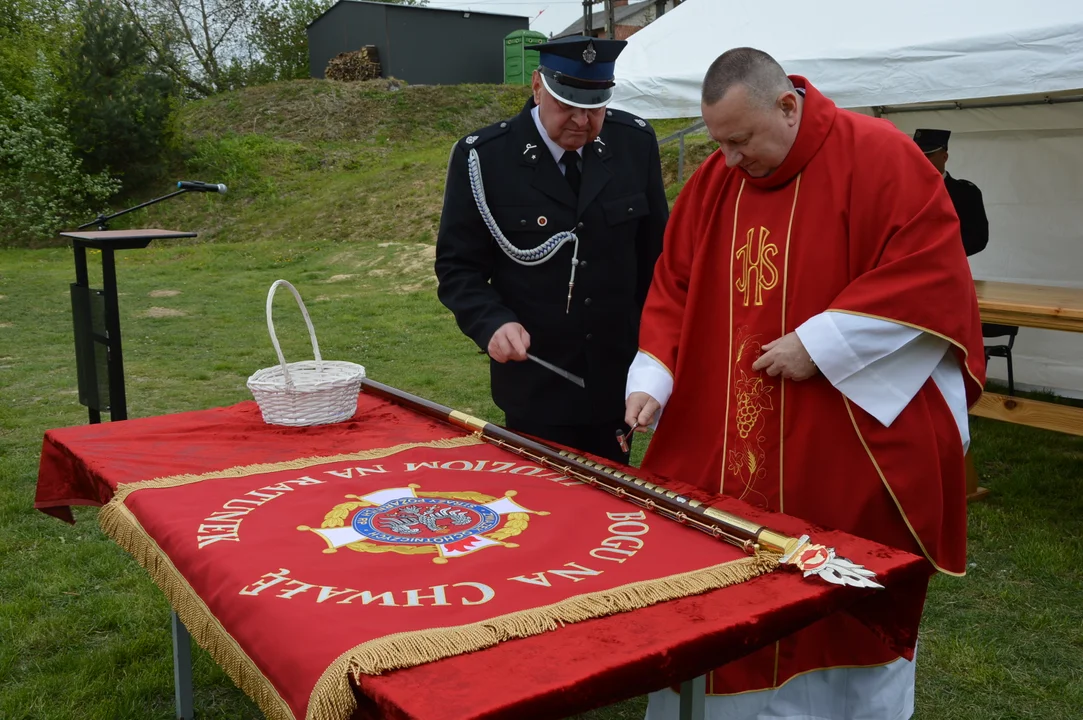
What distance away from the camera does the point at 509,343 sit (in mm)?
2453

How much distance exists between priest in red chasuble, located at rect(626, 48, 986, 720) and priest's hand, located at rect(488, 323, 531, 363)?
12.6 inches

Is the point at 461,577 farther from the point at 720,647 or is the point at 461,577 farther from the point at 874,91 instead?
the point at 874,91

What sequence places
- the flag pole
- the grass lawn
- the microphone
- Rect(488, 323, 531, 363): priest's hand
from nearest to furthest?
the flag pole < Rect(488, 323, 531, 363): priest's hand < the grass lawn < the microphone

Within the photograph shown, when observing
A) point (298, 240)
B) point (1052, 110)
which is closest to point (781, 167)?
point (1052, 110)

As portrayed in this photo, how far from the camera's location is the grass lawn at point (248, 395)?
303 centimetres

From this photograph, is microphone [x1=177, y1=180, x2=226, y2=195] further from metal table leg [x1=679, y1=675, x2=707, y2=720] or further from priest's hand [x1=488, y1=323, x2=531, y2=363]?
metal table leg [x1=679, y1=675, x2=707, y2=720]

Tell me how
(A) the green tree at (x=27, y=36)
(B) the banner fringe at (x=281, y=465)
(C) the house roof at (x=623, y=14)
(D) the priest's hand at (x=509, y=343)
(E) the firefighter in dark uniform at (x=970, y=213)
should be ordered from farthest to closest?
(C) the house roof at (x=623, y=14), (A) the green tree at (x=27, y=36), (E) the firefighter in dark uniform at (x=970, y=213), (D) the priest's hand at (x=509, y=343), (B) the banner fringe at (x=281, y=465)

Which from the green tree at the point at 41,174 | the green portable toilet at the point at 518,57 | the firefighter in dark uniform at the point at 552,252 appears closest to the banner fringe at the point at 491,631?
the firefighter in dark uniform at the point at 552,252

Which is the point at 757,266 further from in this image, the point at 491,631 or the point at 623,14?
the point at 623,14

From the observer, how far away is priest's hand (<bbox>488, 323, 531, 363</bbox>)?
2438 mm

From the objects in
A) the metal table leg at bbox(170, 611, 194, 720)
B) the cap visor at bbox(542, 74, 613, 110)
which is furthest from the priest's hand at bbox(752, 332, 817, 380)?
the metal table leg at bbox(170, 611, 194, 720)

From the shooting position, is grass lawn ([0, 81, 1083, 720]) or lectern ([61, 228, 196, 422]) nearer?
grass lawn ([0, 81, 1083, 720])

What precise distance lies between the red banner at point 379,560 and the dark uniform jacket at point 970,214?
406 cm

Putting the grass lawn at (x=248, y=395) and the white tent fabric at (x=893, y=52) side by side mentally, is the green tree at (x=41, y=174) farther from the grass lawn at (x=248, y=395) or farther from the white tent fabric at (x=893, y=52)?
the white tent fabric at (x=893, y=52)
